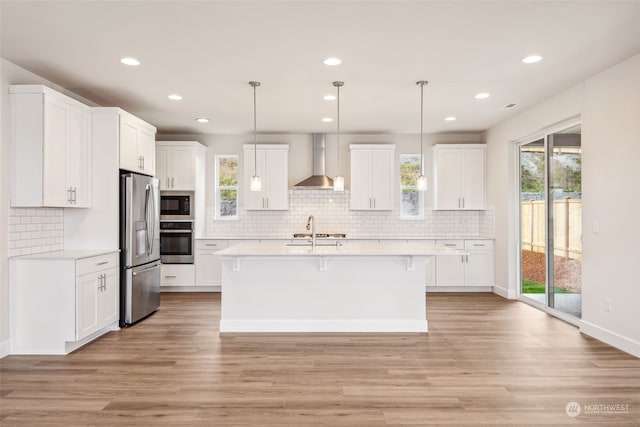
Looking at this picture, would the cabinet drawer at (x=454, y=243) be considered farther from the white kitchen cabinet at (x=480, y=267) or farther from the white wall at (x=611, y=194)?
the white wall at (x=611, y=194)

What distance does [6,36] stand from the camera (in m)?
3.26

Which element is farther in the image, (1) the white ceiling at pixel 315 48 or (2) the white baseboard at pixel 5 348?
(2) the white baseboard at pixel 5 348

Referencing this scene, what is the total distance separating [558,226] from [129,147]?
5.26 m

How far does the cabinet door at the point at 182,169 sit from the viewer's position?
6734 mm

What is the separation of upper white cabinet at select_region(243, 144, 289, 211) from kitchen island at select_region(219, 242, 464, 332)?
2.55 metres

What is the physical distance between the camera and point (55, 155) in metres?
3.98

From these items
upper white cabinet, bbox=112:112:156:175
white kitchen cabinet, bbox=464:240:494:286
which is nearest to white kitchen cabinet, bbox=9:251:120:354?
upper white cabinet, bbox=112:112:156:175

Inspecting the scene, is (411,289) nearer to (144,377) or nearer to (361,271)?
(361,271)

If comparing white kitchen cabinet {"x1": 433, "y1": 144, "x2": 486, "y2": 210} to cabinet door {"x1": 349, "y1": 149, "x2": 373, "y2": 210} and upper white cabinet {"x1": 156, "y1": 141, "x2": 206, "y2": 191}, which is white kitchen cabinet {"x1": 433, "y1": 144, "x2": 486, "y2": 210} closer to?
cabinet door {"x1": 349, "y1": 149, "x2": 373, "y2": 210}

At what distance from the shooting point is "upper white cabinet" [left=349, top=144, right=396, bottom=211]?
6934mm

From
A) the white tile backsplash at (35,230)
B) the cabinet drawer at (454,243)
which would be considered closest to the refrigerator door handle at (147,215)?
the white tile backsplash at (35,230)

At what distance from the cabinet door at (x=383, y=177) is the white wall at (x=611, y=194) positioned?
2.61 metres

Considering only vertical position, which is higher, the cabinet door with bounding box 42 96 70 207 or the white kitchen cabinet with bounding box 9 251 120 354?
the cabinet door with bounding box 42 96 70 207

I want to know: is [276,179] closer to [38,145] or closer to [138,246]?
[138,246]
